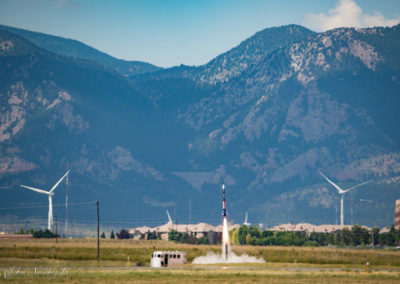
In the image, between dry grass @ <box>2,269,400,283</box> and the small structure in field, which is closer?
dry grass @ <box>2,269,400,283</box>

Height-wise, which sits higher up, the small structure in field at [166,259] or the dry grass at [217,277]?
the small structure in field at [166,259]

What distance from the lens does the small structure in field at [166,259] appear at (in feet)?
616

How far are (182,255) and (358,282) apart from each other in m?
60.6

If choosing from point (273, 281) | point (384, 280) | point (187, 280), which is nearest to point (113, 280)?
point (187, 280)

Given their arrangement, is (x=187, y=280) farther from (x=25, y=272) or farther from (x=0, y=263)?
(x=0, y=263)


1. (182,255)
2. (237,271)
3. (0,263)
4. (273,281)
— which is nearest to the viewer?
(273,281)

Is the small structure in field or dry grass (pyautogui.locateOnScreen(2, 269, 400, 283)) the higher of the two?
the small structure in field

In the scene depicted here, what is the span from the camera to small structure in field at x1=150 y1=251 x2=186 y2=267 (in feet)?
616

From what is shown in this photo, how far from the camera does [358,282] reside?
14150 cm

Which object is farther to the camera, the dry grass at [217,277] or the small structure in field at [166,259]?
the small structure in field at [166,259]

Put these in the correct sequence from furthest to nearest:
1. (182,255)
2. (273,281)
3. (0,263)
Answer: (182,255) < (0,263) < (273,281)

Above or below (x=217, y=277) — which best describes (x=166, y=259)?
above

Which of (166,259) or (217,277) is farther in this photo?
(166,259)

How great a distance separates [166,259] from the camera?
191 m
